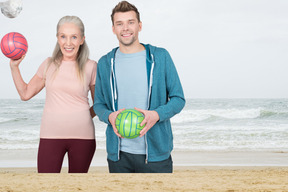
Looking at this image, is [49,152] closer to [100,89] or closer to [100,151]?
[100,89]

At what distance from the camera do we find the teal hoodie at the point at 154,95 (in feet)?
8.59

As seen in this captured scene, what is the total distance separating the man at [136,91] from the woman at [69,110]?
197 millimetres

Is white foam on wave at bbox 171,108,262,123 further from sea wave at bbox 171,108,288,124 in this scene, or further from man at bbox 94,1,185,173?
man at bbox 94,1,185,173

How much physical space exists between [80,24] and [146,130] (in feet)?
3.34

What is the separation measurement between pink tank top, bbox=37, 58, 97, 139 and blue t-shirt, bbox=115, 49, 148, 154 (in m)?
0.33

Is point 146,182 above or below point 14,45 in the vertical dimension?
below

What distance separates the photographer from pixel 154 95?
2615 millimetres

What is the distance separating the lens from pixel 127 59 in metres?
2.70

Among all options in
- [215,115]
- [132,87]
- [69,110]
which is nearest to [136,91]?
[132,87]

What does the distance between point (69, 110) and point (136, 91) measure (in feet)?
1.82

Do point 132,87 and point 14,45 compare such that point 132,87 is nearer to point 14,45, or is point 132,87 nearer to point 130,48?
point 130,48

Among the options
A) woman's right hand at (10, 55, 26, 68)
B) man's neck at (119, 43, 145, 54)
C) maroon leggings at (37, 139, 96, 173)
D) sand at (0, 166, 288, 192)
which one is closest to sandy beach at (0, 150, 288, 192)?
sand at (0, 166, 288, 192)

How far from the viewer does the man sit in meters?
2.62

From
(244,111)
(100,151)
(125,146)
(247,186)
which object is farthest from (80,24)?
(244,111)
